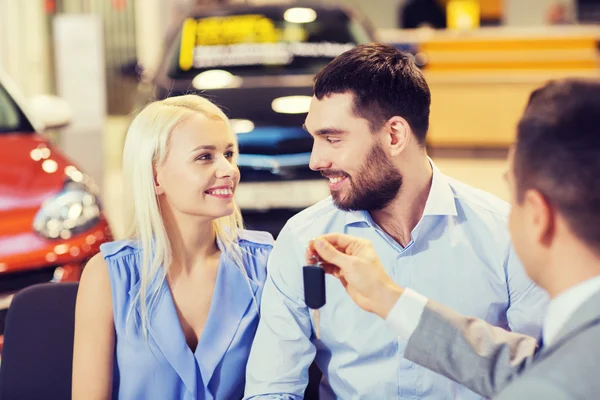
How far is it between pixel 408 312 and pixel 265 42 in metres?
4.44

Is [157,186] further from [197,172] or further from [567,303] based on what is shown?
[567,303]

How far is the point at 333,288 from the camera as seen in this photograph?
203 cm

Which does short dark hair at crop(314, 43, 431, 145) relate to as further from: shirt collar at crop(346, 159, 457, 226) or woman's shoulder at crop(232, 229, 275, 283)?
woman's shoulder at crop(232, 229, 275, 283)

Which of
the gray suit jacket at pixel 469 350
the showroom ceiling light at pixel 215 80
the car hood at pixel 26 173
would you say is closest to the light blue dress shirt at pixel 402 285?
the gray suit jacket at pixel 469 350

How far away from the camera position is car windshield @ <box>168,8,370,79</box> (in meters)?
5.66

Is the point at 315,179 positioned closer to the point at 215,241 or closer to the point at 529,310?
the point at 215,241

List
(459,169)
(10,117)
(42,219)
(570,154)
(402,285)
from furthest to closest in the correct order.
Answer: (459,169) → (10,117) → (42,219) → (402,285) → (570,154)

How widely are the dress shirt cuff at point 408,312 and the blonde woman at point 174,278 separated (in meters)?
0.69

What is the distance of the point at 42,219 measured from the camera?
139 inches

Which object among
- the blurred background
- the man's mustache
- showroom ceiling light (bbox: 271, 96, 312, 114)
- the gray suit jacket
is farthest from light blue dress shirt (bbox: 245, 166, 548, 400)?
showroom ceiling light (bbox: 271, 96, 312, 114)

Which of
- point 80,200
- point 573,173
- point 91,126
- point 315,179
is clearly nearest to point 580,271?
point 573,173

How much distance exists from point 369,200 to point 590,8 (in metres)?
14.3

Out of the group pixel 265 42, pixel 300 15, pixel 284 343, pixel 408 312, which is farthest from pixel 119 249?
pixel 300 15

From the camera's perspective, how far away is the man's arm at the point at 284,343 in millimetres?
2029
